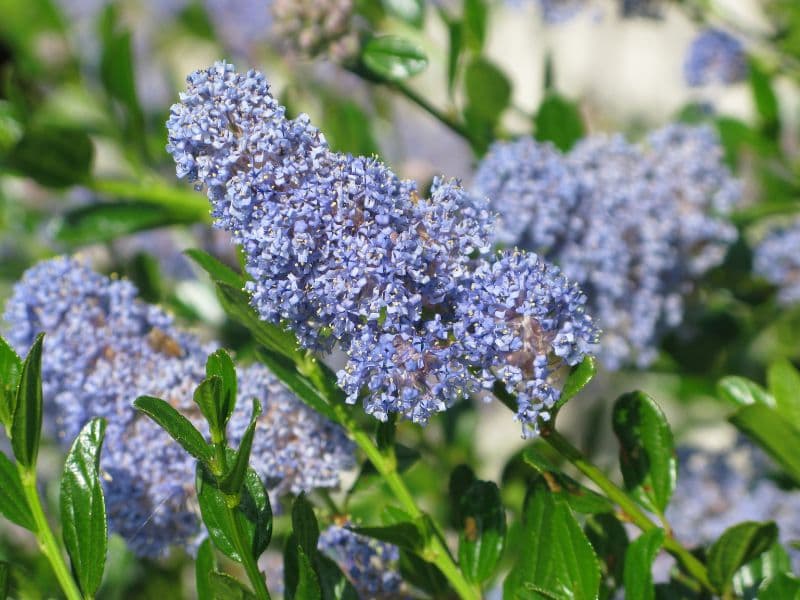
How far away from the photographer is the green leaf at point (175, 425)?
0.77 metres

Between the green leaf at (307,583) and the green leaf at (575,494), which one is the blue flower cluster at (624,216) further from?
the green leaf at (307,583)

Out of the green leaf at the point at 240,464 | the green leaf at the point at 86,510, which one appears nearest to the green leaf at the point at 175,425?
the green leaf at the point at 240,464

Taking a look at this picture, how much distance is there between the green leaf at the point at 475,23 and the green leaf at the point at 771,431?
2.81ft

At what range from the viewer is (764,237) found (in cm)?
171

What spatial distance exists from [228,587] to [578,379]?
1.02ft

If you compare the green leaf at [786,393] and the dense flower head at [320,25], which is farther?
the dense flower head at [320,25]

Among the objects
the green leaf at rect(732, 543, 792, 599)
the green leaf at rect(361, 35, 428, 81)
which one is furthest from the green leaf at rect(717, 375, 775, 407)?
the green leaf at rect(361, 35, 428, 81)

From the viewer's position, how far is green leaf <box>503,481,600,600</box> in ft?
2.89

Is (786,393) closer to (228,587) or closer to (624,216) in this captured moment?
(624,216)

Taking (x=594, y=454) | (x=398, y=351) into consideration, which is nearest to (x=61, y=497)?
(x=398, y=351)

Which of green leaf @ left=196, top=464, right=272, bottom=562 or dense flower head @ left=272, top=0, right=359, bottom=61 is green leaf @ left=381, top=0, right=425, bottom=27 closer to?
dense flower head @ left=272, top=0, right=359, bottom=61

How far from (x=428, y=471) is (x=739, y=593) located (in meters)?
0.66

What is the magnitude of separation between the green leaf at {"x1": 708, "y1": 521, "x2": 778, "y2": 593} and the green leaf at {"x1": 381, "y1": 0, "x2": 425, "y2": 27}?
95 centimetres

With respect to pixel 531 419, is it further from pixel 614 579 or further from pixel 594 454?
pixel 594 454
